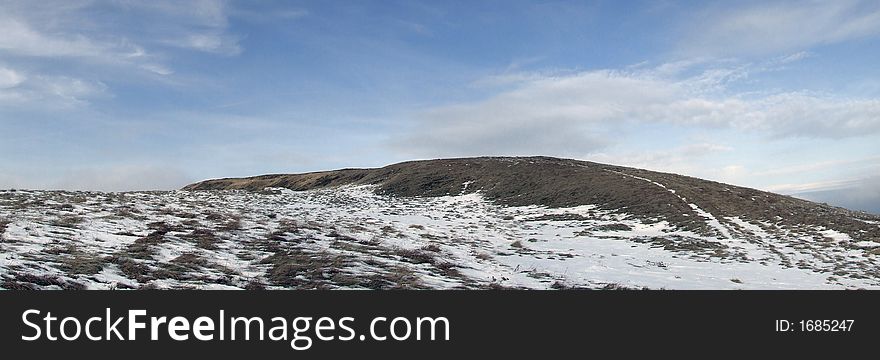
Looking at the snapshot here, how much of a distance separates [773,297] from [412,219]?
23.7m

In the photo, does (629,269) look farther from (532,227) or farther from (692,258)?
(532,227)

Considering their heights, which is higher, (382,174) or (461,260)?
(382,174)

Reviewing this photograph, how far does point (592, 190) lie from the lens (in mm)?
44375

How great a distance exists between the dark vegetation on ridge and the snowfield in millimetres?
4049

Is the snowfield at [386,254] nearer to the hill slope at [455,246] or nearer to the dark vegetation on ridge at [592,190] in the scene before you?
the hill slope at [455,246]

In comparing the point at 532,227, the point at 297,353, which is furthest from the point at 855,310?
the point at 532,227

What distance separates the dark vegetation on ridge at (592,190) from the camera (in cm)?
3159

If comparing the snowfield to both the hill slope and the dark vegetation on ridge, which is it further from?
the dark vegetation on ridge

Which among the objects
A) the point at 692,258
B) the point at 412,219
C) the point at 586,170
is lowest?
the point at 692,258

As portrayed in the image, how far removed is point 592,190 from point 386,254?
3297 centimetres

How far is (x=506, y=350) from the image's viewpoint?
261 inches

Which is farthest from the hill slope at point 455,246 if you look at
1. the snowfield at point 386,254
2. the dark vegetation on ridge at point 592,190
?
the dark vegetation on ridge at point 592,190

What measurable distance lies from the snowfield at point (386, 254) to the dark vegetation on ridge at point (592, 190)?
13.3 ft

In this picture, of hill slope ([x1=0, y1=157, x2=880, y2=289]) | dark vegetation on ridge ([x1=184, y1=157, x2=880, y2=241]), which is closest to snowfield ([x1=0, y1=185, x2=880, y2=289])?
hill slope ([x1=0, y1=157, x2=880, y2=289])
